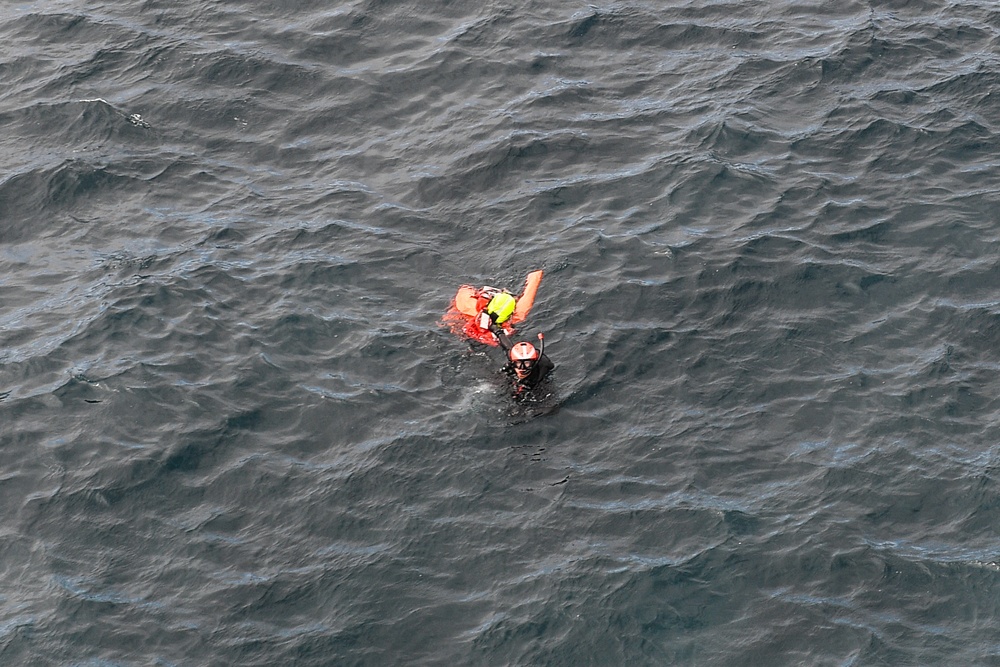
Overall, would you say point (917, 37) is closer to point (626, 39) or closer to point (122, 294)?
point (626, 39)

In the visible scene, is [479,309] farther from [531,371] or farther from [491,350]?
[531,371]

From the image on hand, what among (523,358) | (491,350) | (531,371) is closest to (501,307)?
(523,358)

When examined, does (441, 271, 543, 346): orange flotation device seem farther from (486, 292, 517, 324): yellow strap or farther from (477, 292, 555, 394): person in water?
(486, 292, 517, 324): yellow strap

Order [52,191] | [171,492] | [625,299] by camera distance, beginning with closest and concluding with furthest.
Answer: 1. [171,492]
2. [625,299]
3. [52,191]

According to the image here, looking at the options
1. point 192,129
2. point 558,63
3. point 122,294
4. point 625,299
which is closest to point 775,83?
point 558,63

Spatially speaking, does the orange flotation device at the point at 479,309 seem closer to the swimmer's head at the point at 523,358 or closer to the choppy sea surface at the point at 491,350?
the choppy sea surface at the point at 491,350

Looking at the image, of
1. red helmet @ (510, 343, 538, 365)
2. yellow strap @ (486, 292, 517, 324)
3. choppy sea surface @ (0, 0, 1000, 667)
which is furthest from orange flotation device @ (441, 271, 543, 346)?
red helmet @ (510, 343, 538, 365)

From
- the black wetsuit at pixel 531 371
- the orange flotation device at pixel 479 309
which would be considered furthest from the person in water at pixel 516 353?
the orange flotation device at pixel 479 309
